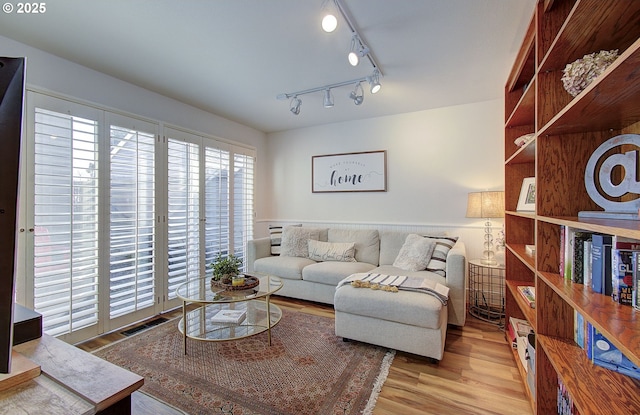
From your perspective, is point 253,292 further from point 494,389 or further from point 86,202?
point 494,389

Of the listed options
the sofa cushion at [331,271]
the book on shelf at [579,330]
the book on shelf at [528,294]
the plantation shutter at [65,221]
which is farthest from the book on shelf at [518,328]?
the plantation shutter at [65,221]

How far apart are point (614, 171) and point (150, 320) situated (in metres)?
3.63

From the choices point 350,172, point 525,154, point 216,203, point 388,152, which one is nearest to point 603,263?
point 525,154

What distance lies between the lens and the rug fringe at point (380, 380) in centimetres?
160

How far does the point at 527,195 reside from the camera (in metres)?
2.17

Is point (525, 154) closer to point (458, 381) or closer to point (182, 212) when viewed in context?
point (458, 381)

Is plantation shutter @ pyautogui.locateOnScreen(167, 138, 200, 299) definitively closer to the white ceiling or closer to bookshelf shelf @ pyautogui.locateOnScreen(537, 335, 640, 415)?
the white ceiling

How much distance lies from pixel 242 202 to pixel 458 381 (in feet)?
10.7

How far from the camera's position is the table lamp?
279 centimetres

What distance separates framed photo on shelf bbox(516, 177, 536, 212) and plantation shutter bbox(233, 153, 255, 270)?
325 centimetres

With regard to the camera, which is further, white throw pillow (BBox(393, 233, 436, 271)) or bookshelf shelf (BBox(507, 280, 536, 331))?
white throw pillow (BBox(393, 233, 436, 271))

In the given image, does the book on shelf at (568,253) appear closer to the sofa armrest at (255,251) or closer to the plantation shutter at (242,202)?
the sofa armrest at (255,251)

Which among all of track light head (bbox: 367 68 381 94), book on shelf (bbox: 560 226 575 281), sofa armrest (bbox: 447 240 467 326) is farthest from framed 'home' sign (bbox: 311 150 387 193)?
book on shelf (bbox: 560 226 575 281)

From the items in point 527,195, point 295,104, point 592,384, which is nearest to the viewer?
point 592,384
